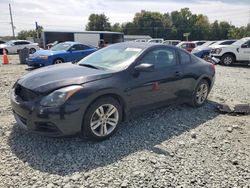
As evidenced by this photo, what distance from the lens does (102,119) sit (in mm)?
3779

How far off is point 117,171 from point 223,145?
1.84 m

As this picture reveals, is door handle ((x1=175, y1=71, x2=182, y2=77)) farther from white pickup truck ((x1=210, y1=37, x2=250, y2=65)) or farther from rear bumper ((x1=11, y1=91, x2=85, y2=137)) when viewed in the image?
white pickup truck ((x1=210, y1=37, x2=250, y2=65))

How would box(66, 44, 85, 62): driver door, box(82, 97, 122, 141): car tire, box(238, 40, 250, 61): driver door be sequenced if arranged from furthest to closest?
box(238, 40, 250, 61): driver door
box(66, 44, 85, 62): driver door
box(82, 97, 122, 141): car tire

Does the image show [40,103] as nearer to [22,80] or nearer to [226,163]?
[22,80]

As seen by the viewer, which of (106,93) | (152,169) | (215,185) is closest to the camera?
(215,185)

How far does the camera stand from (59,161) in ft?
10.7

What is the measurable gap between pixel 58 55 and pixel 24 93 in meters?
7.94

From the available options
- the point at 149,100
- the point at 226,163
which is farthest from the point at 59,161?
the point at 226,163

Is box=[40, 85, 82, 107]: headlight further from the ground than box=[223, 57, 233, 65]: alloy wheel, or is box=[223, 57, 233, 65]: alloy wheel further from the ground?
box=[40, 85, 82, 107]: headlight

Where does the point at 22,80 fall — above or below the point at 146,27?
below

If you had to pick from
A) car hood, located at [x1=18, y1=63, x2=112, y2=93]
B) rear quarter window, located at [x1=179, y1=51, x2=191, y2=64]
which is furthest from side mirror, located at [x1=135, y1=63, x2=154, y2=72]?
rear quarter window, located at [x1=179, y1=51, x2=191, y2=64]

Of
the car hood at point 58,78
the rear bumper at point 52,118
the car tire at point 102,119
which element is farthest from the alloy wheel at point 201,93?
the rear bumper at point 52,118

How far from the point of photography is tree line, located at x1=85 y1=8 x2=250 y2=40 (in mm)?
76438

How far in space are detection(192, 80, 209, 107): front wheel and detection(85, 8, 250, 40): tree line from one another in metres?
Result: 73.3
